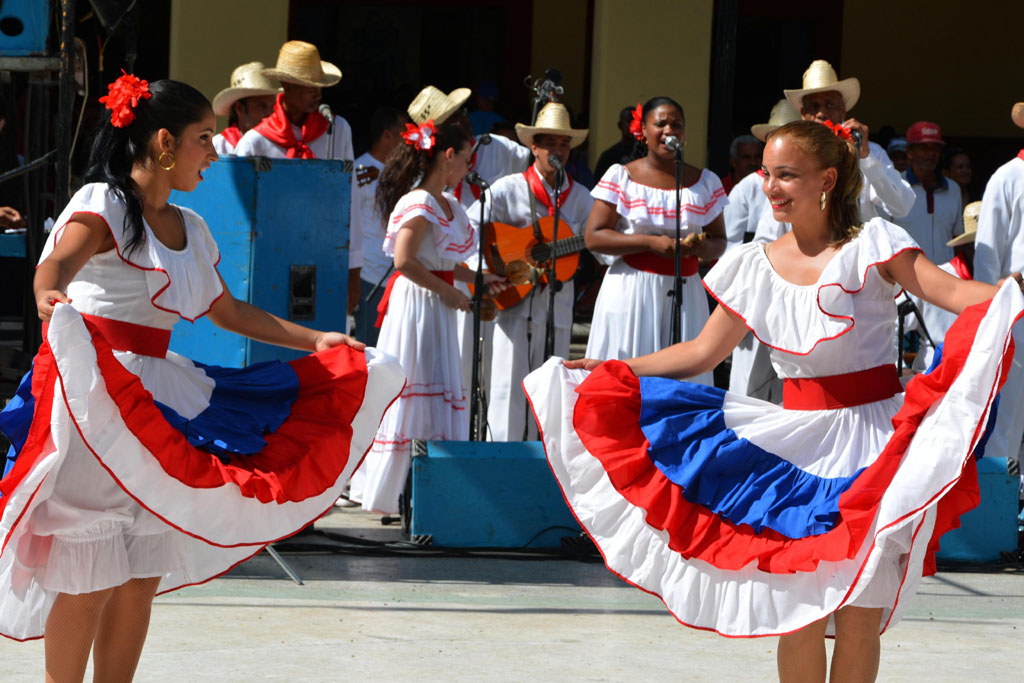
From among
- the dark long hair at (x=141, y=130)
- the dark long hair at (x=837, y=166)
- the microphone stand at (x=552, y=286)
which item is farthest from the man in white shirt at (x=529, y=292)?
the dark long hair at (x=141, y=130)

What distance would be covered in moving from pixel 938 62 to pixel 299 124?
32.6 ft

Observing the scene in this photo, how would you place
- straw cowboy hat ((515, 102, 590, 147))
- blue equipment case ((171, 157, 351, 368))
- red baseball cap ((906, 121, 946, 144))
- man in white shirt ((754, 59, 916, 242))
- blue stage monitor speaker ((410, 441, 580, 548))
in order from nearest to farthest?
blue equipment case ((171, 157, 351, 368))
blue stage monitor speaker ((410, 441, 580, 548))
man in white shirt ((754, 59, 916, 242))
straw cowboy hat ((515, 102, 590, 147))
red baseball cap ((906, 121, 946, 144))

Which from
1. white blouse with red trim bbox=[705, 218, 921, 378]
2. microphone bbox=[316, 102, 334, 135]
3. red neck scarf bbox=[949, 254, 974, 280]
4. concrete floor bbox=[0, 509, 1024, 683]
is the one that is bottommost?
concrete floor bbox=[0, 509, 1024, 683]

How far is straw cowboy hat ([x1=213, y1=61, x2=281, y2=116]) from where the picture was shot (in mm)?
7848

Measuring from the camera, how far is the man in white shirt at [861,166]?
704 centimetres

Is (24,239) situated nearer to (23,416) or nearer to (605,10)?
(23,416)

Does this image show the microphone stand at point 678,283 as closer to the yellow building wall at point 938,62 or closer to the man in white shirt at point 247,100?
the man in white shirt at point 247,100

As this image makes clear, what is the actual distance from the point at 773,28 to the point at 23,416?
13.3 meters

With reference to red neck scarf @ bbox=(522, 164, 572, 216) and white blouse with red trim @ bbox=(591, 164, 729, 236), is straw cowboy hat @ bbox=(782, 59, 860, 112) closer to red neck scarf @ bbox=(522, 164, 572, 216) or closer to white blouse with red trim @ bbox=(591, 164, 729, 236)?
white blouse with red trim @ bbox=(591, 164, 729, 236)

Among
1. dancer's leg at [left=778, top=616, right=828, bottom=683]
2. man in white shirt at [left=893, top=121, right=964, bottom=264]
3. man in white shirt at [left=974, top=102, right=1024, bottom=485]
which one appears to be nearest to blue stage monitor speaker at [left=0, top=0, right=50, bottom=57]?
dancer's leg at [left=778, top=616, right=828, bottom=683]

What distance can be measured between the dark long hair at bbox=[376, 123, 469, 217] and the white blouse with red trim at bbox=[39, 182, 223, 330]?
3138 millimetres

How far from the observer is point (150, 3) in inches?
622

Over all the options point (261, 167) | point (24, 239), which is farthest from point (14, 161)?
point (261, 167)

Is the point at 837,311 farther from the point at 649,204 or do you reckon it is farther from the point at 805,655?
the point at 649,204
